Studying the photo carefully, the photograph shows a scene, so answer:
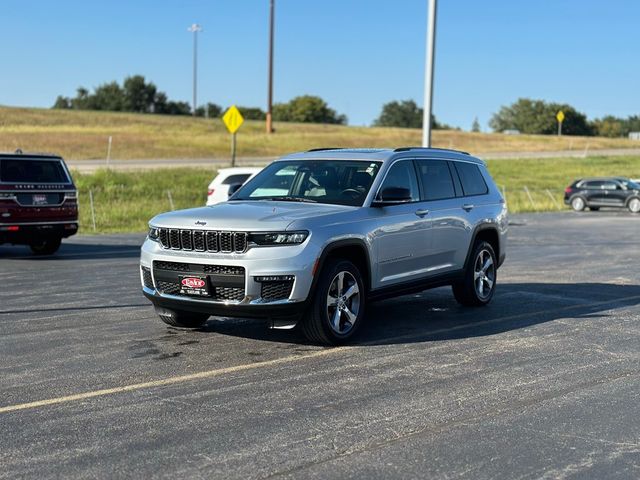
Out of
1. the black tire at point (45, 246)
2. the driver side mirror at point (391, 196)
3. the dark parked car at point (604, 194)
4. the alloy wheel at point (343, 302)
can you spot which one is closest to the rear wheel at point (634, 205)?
the dark parked car at point (604, 194)

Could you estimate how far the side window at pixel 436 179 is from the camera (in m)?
9.79

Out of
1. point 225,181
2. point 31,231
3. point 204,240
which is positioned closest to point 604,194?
point 225,181

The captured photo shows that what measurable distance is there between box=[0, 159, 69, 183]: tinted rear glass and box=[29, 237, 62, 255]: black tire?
4.52 ft

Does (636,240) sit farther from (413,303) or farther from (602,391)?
(602,391)

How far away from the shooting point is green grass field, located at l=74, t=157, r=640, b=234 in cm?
2811

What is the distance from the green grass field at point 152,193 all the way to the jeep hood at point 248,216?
17.4m

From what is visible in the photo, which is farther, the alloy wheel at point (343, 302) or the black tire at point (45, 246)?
the black tire at point (45, 246)

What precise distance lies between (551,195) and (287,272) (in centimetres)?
3840

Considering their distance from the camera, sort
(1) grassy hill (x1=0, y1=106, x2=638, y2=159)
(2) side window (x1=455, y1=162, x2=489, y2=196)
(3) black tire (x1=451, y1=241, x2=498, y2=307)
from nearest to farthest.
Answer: (3) black tire (x1=451, y1=241, x2=498, y2=307) < (2) side window (x1=455, y1=162, x2=489, y2=196) < (1) grassy hill (x1=0, y1=106, x2=638, y2=159)

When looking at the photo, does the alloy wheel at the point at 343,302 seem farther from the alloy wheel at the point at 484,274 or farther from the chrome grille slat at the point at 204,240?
the alloy wheel at the point at 484,274

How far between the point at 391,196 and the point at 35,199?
9.37 meters

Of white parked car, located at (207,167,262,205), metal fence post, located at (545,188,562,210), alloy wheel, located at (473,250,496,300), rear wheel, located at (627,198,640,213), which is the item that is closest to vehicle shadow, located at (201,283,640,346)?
alloy wheel, located at (473,250,496,300)

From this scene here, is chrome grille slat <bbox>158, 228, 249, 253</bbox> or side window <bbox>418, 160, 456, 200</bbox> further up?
side window <bbox>418, 160, 456, 200</bbox>

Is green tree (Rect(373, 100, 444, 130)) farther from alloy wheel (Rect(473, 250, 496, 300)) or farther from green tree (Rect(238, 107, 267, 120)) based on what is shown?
alloy wheel (Rect(473, 250, 496, 300))
